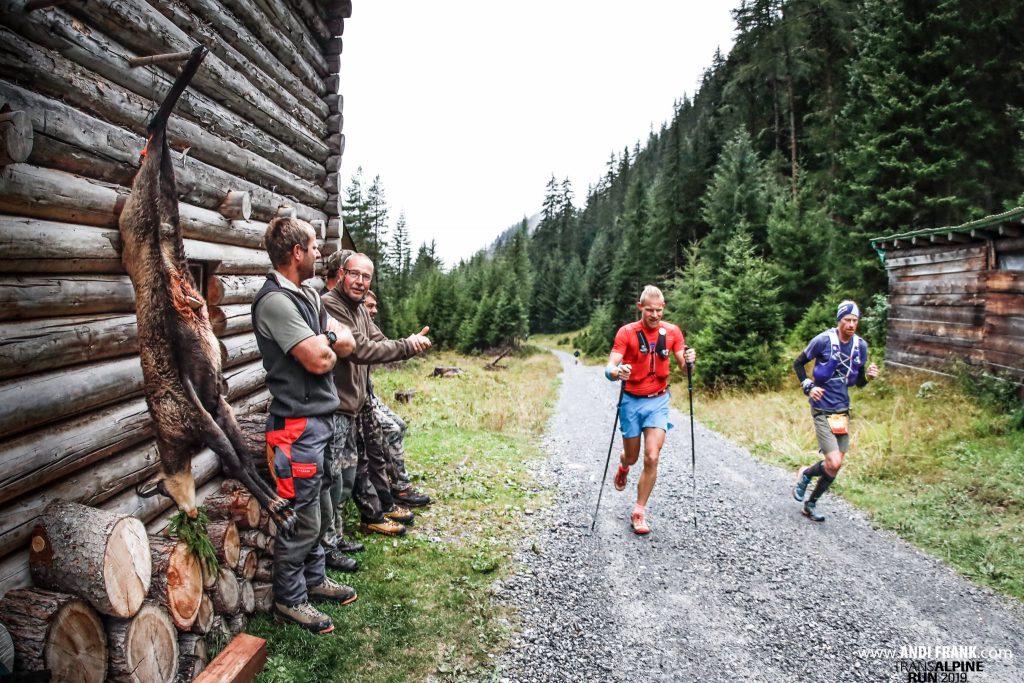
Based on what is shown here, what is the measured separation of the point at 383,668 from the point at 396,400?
11.2 metres

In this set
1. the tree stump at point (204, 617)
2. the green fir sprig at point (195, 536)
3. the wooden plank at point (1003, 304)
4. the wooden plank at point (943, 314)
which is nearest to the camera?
the tree stump at point (204, 617)

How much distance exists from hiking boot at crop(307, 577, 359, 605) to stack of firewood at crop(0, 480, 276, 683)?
69 centimetres

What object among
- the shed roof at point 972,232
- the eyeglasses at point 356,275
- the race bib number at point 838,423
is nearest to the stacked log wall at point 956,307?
the shed roof at point 972,232

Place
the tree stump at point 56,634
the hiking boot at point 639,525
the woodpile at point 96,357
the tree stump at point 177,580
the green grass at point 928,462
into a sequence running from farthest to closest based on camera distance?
the hiking boot at point 639,525, the green grass at point 928,462, the tree stump at point 177,580, the woodpile at point 96,357, the tree stump at point 56,634

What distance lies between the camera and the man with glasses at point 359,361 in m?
4.18

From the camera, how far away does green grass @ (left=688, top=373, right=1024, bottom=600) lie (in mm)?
5270

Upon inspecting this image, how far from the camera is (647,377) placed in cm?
554

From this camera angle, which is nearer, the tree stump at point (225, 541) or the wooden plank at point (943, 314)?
the tree stump at point (225, 541)

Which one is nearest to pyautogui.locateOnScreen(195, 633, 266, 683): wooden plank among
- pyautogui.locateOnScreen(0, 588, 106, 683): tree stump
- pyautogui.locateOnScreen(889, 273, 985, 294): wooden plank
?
pyautogui.locateOnScreen(0, 588, 106, 683): tree stump

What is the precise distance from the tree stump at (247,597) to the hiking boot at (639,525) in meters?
3.83

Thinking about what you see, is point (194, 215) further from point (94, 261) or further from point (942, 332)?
point (942, 332)

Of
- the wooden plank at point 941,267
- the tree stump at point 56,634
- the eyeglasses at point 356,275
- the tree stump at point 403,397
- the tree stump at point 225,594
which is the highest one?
the wooden plank at point 941,267

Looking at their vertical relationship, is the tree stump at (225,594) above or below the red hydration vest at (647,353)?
below

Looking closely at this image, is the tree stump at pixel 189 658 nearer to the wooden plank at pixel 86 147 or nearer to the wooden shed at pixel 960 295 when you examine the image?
the wooden plank at pixel 86 147
